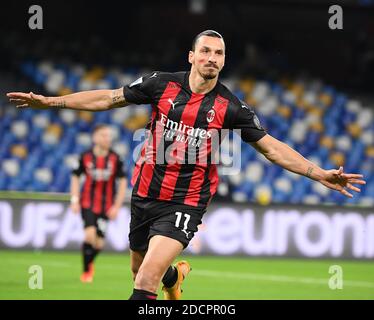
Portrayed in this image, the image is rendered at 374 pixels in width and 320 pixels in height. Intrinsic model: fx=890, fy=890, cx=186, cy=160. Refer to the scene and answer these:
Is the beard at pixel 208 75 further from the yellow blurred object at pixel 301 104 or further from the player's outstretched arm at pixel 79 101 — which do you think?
the yellow blurred object at pixel 301 104

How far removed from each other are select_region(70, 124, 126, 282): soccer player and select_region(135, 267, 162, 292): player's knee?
484 centimetres

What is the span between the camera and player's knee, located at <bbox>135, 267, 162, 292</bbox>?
6.60 meters

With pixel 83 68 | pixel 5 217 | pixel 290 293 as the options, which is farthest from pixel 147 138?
pixel 83 68

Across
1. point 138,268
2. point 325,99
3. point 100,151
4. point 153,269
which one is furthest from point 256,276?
point 325,99

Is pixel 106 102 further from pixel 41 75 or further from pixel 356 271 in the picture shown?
pixel 41 75

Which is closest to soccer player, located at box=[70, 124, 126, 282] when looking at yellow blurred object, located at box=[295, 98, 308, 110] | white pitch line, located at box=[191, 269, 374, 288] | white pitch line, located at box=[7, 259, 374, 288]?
white pitch line, located at box=[7, 259, 374, 288]

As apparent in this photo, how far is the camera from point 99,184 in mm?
11938

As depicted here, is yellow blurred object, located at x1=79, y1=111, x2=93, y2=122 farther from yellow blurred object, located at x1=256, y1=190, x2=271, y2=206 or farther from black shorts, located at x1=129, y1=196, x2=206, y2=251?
black shorts, located at x1=129, y1=196, x2=206, y2=251

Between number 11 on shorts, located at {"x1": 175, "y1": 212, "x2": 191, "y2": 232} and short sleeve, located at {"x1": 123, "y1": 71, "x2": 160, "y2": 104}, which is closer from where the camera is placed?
number 11 on shorts, located at {"x1": 175, "y1": 212, "x2": 191, "y2": 232}

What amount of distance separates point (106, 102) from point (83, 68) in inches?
527

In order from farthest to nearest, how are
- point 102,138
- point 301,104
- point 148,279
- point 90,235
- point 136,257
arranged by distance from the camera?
1. point 301,104
2. point 102,138
3. point 90,235
4. point 136,257
5. point 148,279

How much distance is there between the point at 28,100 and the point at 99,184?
5215mm

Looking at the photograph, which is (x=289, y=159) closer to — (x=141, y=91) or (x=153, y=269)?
(x=141, y=91)

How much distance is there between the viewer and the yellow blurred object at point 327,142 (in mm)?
20141
